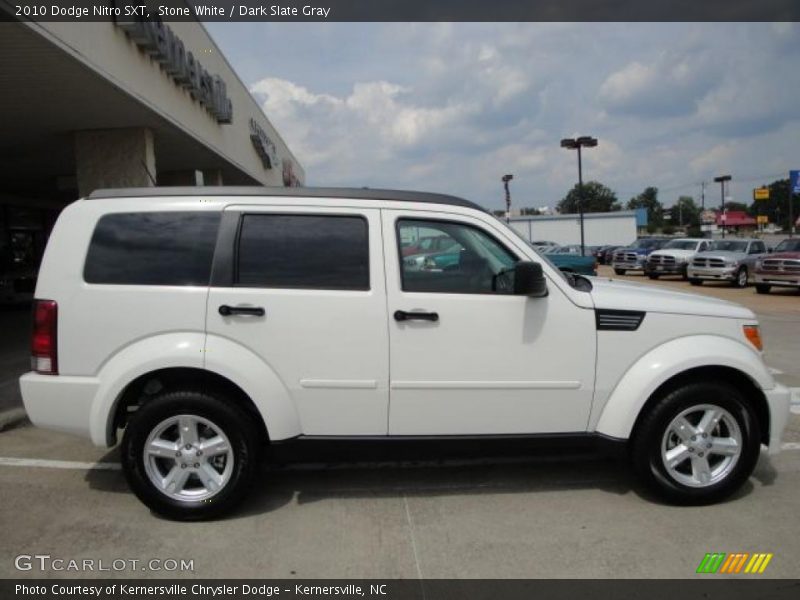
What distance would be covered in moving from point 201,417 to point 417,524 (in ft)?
4.66

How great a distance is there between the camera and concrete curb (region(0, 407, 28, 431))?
5.70 m

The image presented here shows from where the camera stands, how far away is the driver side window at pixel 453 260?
387 cm

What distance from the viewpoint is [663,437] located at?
3896mm

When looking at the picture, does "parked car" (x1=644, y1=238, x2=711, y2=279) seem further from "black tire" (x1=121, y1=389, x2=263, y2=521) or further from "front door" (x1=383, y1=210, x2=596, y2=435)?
"black tire" (x1=121, y1=389, x2=263, y2=521)

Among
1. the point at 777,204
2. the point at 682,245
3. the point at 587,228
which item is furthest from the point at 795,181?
the point at 777,204

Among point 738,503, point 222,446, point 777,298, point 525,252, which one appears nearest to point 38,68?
point 222,446

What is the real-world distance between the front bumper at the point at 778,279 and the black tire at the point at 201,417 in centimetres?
1956

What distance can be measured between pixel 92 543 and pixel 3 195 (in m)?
22.0

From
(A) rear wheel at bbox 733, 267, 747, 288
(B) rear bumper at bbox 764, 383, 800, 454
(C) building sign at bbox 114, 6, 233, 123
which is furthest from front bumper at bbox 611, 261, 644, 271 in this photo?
(B) rear bumper at bbox 764, 383, 800, 454

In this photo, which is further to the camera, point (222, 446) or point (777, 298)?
point (777, 298)

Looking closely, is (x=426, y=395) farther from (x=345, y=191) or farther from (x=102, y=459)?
(x=102, y=459)

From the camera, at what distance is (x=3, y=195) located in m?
21.5

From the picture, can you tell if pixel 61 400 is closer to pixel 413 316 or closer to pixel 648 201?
pixel 413 316

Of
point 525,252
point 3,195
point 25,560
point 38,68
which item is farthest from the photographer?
point 3,195
